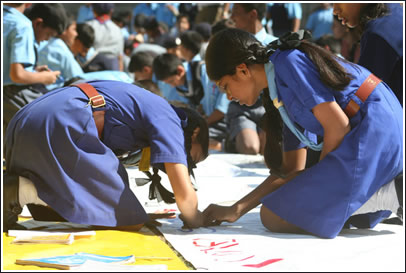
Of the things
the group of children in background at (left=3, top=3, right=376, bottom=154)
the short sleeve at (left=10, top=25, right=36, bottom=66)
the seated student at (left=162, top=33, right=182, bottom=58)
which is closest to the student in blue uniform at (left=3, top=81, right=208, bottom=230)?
the group of children in background at (left=3, top=3, right=376, bottom=154)

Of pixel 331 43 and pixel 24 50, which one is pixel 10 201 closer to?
pixel 24 50

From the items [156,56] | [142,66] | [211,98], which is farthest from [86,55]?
[211,98]

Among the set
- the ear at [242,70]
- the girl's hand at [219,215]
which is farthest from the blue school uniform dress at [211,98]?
the ear at [242,70]

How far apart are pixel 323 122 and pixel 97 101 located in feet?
2.80

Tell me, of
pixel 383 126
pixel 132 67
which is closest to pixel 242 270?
pixel 383 126

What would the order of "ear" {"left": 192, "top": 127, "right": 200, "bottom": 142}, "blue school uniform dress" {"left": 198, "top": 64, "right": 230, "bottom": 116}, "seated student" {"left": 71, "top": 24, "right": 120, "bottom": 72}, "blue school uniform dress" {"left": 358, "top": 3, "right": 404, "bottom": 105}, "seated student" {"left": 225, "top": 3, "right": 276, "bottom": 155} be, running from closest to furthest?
"ear" {"left": 192, "top": 127, "right": 200, "bottom": 142}, "blue school uniform dress" {"left": 358, "top": 3, "right": 404, "bottom": 105}, "seated student" {"left": 225, "top": 3, "right": 276, "bottom": 155}, "blue school uniform dress" {"left": 198, "top": 64, "right": 230, "bottom": 116}, "seated student" {"left": 71, "top": 24, "right": 120, "bottom": 72}

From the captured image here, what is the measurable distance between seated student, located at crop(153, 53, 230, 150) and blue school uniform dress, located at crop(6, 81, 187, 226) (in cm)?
321

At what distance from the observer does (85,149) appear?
2.48m

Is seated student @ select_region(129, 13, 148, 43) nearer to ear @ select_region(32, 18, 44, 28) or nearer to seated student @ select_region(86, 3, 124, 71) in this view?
seated student @ select_region(86, 3, 124, 71)

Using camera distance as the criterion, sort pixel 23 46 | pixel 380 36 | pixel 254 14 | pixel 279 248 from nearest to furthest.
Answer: pixel 279 248 < pixel 380 36 < pixel 23 46 < pixel 254 14

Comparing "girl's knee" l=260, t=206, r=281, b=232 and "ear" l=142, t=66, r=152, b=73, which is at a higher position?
"girl's knee" l=260, t=206, r=281, b=232

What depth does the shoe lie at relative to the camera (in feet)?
8.02

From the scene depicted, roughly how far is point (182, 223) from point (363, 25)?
1170mm

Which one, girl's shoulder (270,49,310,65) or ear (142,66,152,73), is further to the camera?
ear (142,66,152,73)
